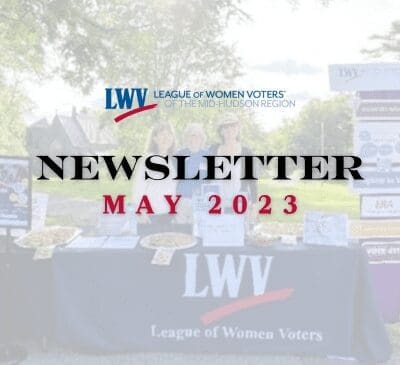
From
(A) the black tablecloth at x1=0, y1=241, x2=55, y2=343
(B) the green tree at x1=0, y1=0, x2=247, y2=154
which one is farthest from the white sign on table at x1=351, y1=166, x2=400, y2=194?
(B) the green tree at x1=0, y1=0, x2=247, y2=154

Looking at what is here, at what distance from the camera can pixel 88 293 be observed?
4.27 meters

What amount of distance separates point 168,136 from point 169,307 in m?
1.43

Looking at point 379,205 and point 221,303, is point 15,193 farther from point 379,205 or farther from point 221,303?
point 379,205

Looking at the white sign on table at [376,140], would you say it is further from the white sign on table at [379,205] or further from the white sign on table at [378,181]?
the white sign on table at [379,205]

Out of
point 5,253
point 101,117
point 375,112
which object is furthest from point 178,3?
point 101,117

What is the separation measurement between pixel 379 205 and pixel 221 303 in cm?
183

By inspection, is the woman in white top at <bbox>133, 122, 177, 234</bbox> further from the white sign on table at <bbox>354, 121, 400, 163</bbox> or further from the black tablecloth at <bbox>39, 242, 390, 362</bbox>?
the white sign on table at <bbox>354, 121, 400, 163</bbox>

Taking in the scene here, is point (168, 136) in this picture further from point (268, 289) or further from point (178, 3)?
point (178, 3)

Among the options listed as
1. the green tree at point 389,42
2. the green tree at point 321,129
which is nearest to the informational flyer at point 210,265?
the green tree at point 389,42

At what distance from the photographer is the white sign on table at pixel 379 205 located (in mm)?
5215

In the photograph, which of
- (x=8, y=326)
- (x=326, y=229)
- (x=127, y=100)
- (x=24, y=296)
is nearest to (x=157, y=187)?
(x=24, y=296)

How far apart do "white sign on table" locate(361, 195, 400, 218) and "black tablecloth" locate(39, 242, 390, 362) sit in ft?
3.71

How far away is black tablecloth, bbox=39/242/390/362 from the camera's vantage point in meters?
4.19

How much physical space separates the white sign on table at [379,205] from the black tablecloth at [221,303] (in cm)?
113
